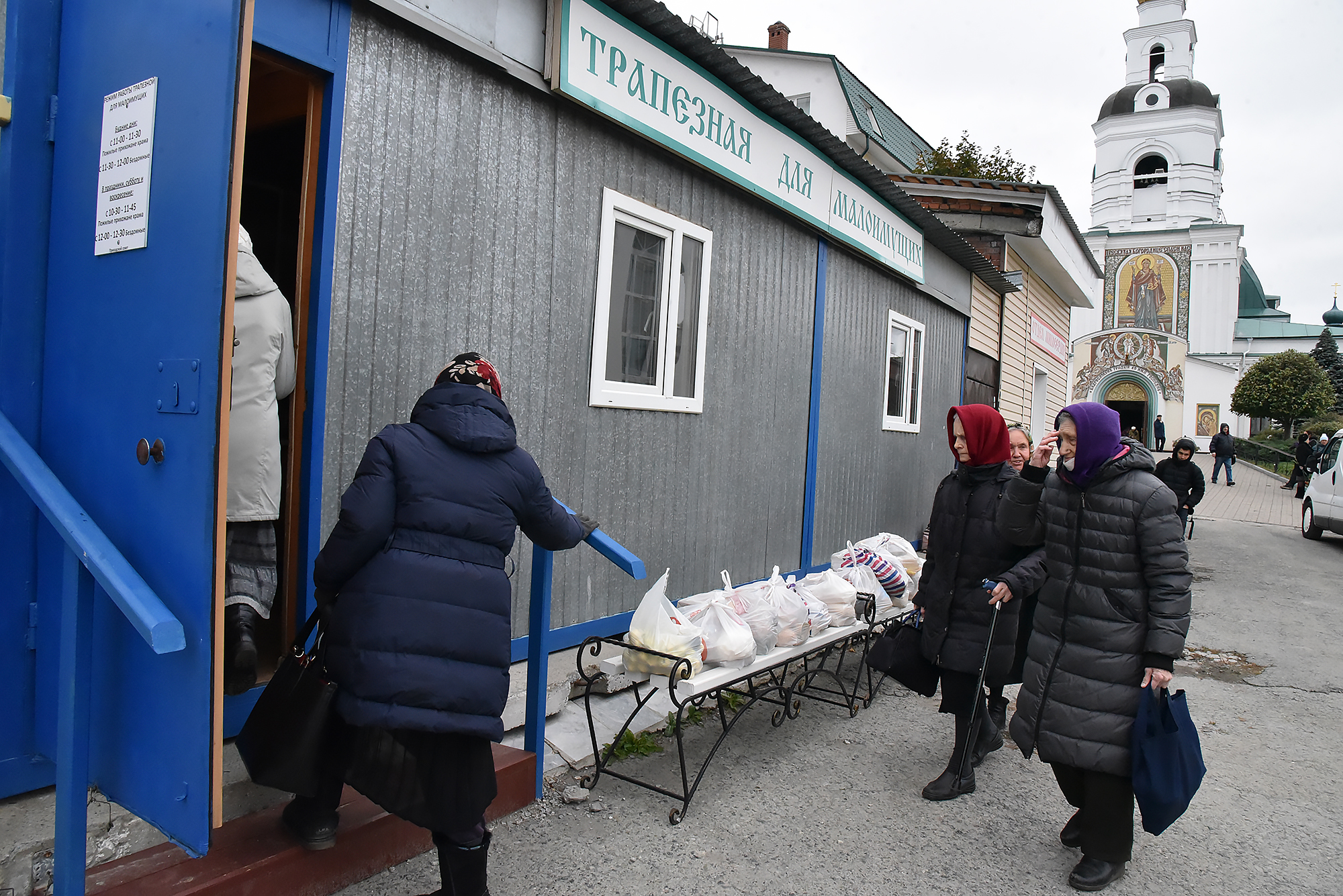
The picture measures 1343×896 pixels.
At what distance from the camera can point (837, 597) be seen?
4.67 m

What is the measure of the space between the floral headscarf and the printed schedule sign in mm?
815

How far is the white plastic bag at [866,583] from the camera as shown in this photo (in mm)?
5062

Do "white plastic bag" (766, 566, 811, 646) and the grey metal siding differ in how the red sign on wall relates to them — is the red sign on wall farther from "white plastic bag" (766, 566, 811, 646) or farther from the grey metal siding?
"white plastic bag" (766, 566, 811, 646)

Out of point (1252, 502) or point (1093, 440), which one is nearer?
point (1093, 440)

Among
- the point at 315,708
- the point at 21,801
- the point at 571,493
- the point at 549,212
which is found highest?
the point at 549,212

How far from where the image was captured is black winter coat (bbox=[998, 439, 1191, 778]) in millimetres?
2947

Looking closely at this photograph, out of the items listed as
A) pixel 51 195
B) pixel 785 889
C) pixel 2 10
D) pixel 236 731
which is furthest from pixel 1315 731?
pixel 2 10

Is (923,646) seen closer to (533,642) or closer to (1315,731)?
(533,642)

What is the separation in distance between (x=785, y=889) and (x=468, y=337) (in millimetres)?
2586

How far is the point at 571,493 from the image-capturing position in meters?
4.36

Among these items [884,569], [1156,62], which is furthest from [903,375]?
[1156,62]

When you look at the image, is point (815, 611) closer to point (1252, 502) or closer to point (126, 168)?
point (126, 168)

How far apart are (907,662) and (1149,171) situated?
63100 millimetres

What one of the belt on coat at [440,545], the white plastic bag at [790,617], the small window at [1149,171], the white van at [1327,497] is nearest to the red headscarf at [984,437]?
the white plastic bag at [790,617]
